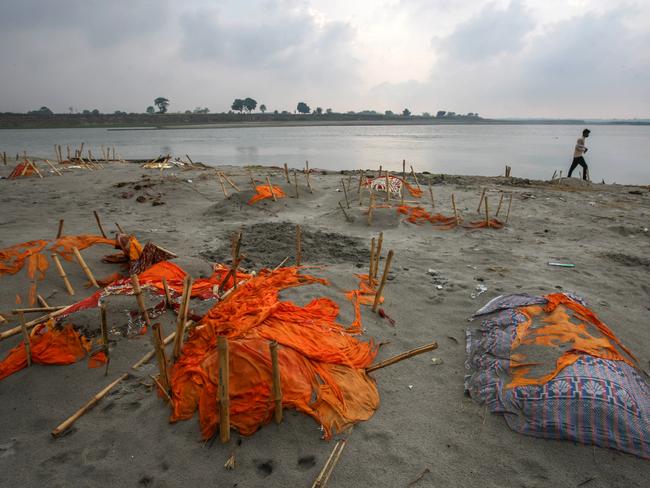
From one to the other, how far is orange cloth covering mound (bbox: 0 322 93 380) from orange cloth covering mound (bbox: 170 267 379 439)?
1.14 metres

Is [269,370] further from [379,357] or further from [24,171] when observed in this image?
[24,171]

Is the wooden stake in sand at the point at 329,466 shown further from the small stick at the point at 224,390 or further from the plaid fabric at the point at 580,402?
the plaid fabric at the point at 580,402

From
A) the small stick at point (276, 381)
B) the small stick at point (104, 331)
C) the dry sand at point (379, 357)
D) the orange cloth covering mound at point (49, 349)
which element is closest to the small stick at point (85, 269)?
the dry sand at point (379, 357)

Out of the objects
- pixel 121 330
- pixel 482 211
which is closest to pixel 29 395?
pixel 121 330

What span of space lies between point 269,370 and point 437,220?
22.5ft

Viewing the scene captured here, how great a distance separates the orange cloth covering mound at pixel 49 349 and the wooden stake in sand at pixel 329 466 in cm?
261

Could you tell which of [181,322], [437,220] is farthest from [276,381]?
[437,220]

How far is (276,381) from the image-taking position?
2.78m

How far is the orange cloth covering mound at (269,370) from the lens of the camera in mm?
2982

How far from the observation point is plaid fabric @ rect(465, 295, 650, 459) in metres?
2.79

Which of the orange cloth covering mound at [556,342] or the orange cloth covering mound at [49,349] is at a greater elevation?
the orange cloth covering mound at [556,342]

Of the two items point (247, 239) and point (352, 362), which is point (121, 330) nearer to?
point (352, 362)

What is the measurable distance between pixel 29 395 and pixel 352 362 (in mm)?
2849

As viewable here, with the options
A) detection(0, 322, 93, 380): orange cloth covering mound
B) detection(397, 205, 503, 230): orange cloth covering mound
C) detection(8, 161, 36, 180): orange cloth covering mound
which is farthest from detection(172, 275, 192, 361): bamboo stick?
detection(8, 161, 36, 180): orange cloth covering mound
